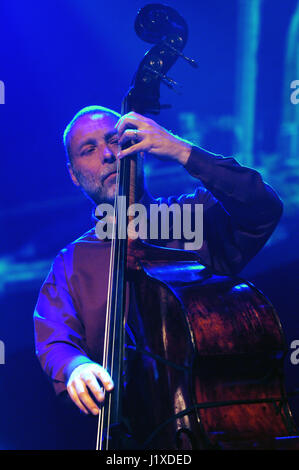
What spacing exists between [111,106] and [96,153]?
587 millimetres

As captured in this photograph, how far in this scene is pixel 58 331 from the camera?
4.36 ft

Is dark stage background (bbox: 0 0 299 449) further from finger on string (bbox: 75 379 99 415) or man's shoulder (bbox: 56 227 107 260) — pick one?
finger on string (bbox: 75 379 99 415)

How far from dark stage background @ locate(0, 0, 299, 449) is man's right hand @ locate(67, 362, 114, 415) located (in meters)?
0.95

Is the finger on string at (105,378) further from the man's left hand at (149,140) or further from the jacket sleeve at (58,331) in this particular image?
the man's left hand at (149,140)

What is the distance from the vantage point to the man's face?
1532 millimetres

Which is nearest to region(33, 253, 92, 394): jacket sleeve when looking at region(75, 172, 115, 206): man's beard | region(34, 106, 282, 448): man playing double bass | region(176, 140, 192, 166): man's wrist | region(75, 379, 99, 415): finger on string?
region(34, 106, 282, 448): man playing double bass

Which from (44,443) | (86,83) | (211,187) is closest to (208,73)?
(86,83)

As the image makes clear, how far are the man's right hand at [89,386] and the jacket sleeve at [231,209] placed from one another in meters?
0.42

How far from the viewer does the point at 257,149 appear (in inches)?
78.2

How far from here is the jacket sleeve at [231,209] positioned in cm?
126

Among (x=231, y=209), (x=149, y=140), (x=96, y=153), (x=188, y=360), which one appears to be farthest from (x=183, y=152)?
(x=188, y=360)

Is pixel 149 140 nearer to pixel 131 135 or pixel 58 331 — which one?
pixel 131 135

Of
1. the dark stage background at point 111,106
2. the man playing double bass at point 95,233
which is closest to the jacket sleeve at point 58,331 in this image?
the man playing double bass at point 95,233

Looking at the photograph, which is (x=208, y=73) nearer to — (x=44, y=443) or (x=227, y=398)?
(x=227, y=398)
